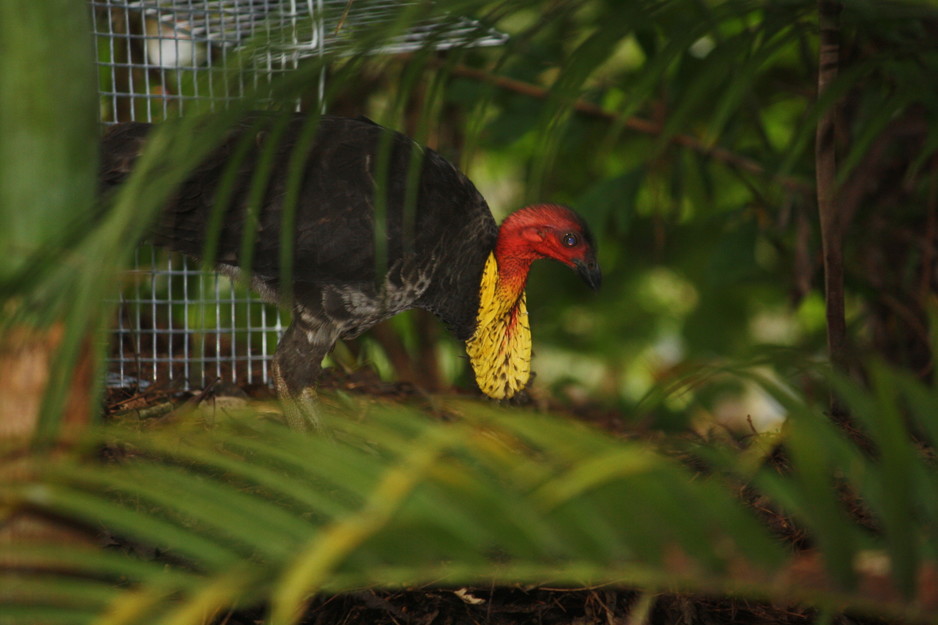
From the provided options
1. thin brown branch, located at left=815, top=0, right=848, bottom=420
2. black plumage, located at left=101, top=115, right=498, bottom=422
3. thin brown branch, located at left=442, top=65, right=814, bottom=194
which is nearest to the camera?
thin brown branch, located at left=815, top=0, right=848, bottom=420

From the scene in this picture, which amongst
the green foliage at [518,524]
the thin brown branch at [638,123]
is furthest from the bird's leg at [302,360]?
the green foliage at [518,524]

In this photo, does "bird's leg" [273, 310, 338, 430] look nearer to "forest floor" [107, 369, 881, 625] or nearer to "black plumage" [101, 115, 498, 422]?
"black plumage" [101, 115, 498, 422]

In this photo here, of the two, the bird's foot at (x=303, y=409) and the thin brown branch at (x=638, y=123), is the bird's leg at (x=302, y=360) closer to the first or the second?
the bird's foot at (x=303, y=409)

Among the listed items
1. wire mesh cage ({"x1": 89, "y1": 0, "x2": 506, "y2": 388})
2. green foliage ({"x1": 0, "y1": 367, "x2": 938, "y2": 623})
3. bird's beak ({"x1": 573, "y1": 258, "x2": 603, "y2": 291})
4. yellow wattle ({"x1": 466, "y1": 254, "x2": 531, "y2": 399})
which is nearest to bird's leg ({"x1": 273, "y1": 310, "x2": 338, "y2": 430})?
wire mesh cage ({"x1": 89, "y1": 0, "x2": 506, "y2": 388})

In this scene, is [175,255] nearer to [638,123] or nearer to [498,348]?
[498,348]

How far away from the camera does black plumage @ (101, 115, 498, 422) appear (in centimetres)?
192

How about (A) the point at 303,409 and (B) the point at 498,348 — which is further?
(B) the point at 498,348

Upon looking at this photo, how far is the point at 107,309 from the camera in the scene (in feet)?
2.77

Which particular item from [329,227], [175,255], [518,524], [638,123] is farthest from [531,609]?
[638,123]

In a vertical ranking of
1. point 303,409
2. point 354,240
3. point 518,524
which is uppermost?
point 518,524

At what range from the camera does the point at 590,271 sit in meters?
2.22

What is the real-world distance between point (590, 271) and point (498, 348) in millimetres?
309

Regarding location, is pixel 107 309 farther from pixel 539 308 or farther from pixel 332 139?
pixel 539 308

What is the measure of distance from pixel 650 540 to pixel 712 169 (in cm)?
345
